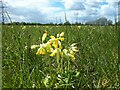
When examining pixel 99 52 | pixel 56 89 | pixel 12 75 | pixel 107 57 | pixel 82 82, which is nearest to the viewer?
pixel 56 89

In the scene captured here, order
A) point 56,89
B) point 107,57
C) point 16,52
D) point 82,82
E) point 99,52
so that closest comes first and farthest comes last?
point 56,89
point 82,82
point 107,57
point 99,52
point 16,52

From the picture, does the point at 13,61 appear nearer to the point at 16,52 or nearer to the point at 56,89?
the point at 16,52

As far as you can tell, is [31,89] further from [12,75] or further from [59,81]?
[12,75]

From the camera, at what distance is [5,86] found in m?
1.62

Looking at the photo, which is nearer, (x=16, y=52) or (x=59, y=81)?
(x=59, y=81)

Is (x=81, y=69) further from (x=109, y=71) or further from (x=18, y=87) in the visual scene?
(x=18, y=87)

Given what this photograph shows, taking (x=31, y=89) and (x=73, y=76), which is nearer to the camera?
(x=31, y=89)

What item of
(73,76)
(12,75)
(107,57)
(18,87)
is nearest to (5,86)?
(18,87)

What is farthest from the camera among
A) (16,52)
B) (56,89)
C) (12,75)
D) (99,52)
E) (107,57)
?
(16,52)

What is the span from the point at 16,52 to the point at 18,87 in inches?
35.4

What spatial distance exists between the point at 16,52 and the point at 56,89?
1015 mm

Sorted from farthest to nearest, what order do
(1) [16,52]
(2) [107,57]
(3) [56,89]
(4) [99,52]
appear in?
(1) [16,52], (4) [99,52], (2) [107,57], (3) [56,89]

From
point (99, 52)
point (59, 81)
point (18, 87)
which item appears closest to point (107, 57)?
point (99, 52)

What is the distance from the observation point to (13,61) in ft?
7.28
